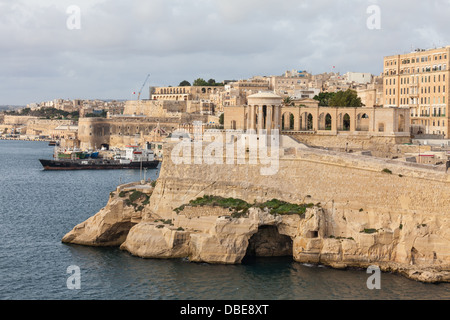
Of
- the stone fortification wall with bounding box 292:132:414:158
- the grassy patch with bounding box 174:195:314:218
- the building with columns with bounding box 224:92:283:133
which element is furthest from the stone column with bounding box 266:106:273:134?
the stone fortification wall with bounding box 292:132:414:158

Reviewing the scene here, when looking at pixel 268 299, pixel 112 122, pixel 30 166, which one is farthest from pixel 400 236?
pixel 112 122

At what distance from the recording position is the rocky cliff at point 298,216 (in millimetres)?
32438

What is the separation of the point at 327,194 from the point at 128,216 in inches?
441

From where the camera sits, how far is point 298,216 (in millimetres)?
34906

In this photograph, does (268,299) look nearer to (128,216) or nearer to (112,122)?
(128,216)

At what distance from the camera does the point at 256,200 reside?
3728cm

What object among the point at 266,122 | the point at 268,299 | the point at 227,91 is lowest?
the point at 268,299

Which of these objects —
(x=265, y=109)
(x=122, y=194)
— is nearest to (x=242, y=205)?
(x=122, y=194)

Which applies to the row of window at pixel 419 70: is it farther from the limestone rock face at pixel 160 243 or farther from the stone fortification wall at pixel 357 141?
the limestone rock face at pixel 160 243

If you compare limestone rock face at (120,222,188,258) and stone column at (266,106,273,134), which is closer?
limestone rock face at (120,222,188,258)

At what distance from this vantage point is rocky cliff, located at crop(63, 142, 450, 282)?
32.4 metres

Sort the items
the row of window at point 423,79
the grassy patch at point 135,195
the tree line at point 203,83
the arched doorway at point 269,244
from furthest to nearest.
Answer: the tree line at point 203,83, the row of window at point 423,79, the grassy patch at point 135,195, the arched doorway at point 269,244

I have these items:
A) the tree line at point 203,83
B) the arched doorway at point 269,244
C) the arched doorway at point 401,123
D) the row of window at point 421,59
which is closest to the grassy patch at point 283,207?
the arched doorway at point 269,244

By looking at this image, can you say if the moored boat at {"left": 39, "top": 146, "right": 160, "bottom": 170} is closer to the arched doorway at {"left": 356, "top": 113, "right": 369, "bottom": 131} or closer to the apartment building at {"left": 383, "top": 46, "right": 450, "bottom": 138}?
the apartment building at {"left": 383, "top": 46, "right": 450, "bottom": 138}
